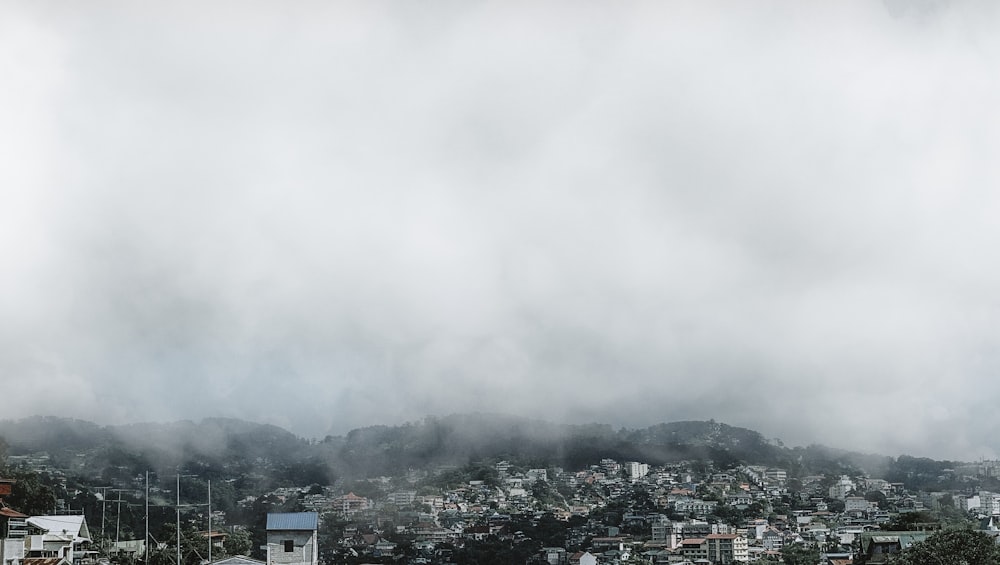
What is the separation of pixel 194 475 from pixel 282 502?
8.28 m

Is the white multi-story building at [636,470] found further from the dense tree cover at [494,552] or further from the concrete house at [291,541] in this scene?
the concrete house at [291,541]

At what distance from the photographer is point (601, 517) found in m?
123

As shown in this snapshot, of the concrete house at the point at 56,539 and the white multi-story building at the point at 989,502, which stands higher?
the concrete house at the point at 56,539

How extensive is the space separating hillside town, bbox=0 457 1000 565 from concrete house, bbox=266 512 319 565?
1418 centimetres

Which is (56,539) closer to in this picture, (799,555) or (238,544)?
(238,544)

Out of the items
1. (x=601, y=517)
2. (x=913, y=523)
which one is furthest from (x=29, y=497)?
(x=601, y=517)

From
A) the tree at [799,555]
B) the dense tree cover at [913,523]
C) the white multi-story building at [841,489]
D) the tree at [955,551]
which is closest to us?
the tree at [955,551]

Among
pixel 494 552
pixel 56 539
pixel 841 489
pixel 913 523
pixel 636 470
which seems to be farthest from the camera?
pixel 636 470

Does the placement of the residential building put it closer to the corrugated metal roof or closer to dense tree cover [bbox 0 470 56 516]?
dense tree cover [bbox 0 470 56 516]

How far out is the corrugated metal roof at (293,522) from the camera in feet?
151

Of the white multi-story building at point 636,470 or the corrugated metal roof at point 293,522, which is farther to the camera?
the white multi-story building at point 636,470

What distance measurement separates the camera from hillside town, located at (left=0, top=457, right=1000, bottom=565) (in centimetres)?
8538

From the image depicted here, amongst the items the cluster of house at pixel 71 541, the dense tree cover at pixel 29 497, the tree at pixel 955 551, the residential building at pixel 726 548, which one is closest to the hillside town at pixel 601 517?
the residential building at pixel 726 548

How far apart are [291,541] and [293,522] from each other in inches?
29.8
